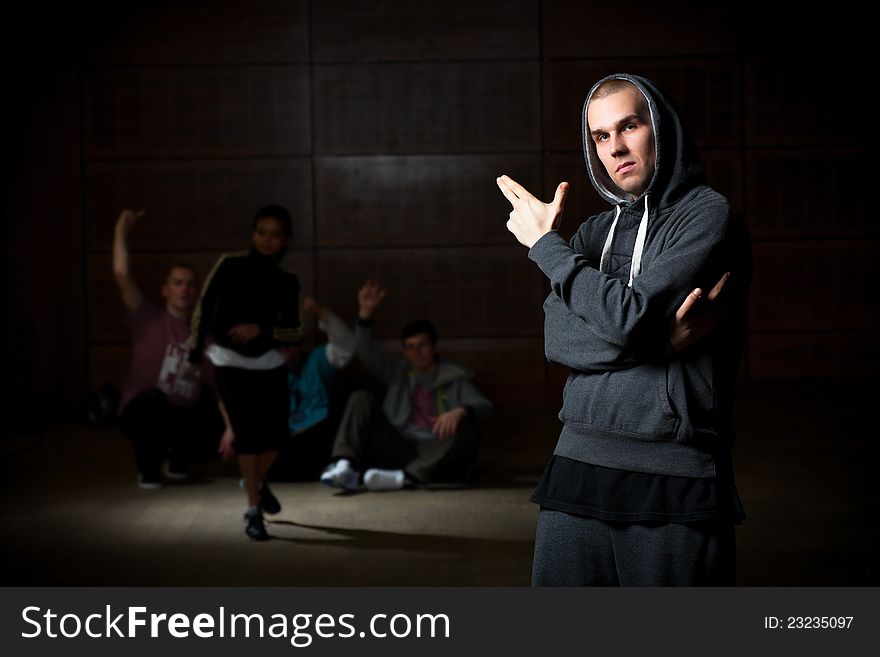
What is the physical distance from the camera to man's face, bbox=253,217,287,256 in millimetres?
3602

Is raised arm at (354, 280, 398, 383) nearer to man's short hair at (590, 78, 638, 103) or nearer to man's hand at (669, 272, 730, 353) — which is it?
man's short hair at (590, 78, 638, 103)

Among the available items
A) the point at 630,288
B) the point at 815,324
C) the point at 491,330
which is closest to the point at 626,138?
the point at 630,288

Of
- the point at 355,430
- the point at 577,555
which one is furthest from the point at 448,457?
the point at 577,555

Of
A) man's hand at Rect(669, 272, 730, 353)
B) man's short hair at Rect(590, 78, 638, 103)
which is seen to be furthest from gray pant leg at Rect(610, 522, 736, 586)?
man's short hair at Rect(590, 78, 638, 103)

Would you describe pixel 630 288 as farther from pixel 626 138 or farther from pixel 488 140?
pixel 488 140

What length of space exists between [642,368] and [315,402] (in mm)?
3460

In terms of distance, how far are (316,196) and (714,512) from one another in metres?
5.18

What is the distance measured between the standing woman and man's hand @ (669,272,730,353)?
2.36 meters

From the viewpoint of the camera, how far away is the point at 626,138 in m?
1.44

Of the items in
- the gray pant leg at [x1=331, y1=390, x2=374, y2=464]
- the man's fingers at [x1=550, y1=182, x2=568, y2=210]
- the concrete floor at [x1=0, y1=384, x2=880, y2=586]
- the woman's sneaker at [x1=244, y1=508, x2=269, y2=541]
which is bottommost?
the concrete floor at [x1=0, y1=384, x2=880, y2=586]

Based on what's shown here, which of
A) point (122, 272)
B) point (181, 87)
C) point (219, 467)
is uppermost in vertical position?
point (181, 87)

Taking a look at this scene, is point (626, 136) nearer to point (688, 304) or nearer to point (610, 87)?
point (610, 87)

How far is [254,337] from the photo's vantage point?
3537mm

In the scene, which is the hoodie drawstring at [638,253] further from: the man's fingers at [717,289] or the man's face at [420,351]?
the man's face at [420,351]
